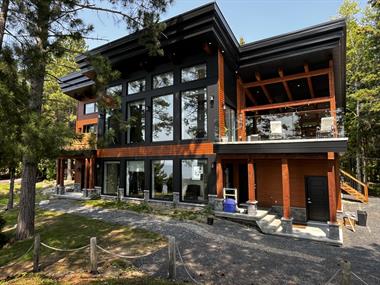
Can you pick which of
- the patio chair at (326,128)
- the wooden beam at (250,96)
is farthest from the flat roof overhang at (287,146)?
the wooden beam at (250,96)

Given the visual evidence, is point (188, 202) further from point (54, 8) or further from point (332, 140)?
point (54, 8)

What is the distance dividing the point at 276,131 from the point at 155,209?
690cm

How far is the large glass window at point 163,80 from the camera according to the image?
1338cm

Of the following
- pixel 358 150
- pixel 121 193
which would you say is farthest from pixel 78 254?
pixel 358 150

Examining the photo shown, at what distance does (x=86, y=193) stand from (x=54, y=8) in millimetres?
11708

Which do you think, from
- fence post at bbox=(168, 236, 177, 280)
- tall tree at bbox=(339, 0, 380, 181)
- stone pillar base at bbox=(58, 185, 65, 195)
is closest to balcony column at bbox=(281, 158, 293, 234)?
fence post at bbox=(168, 236, 177, 280)

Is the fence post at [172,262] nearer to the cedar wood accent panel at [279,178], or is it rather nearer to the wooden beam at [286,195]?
the wooden beam at [286,195]

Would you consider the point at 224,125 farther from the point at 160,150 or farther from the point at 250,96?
the point at 250,96

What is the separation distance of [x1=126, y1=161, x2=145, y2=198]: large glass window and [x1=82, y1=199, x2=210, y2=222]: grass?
701mm

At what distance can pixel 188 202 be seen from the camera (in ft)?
39.1

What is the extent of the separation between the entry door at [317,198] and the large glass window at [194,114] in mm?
5522

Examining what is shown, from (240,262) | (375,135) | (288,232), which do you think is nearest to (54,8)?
(240,262)

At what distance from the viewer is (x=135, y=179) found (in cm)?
1412

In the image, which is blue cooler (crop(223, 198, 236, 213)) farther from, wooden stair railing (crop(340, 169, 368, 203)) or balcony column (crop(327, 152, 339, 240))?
wooden stair railing (crop(340, 169, 368, 203))
